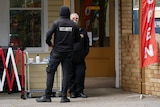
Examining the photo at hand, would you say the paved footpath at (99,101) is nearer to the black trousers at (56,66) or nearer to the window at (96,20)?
the black trousers at (56,66)

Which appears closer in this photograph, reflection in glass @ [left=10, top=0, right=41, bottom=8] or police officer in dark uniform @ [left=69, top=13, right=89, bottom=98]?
police officer in dark uniform @ [left=69, top=13, right=89, bottom=98]

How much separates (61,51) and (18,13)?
3.30 metres

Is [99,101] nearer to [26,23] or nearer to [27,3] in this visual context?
[26,23]

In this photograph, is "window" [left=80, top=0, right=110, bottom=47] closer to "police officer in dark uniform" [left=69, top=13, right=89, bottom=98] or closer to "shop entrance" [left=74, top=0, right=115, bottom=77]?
"shop entrance" [left=74, top=0, right=115, bottom=77]

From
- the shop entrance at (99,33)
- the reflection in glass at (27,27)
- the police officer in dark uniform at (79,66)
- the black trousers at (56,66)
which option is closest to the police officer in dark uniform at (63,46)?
the black trousers at (56,66)

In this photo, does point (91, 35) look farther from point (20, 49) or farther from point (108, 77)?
point (20, 49)

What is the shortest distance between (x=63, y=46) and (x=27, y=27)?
3200 millimetres

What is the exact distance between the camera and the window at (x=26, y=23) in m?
12.3

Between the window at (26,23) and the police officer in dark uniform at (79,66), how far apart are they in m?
2.31

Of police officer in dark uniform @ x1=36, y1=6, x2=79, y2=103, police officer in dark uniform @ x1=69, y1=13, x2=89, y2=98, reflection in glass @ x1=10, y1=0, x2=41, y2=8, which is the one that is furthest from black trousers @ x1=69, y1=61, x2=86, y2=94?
reflection in glass @ x1=10, y1=0, x2=41, y2=8

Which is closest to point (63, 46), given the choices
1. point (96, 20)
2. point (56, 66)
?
point (56, 66)

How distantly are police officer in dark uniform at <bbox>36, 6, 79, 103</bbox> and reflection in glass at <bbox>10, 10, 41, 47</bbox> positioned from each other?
9.56 feet

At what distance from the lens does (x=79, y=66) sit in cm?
1032

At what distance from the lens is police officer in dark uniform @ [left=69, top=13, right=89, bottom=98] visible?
1020 cm
